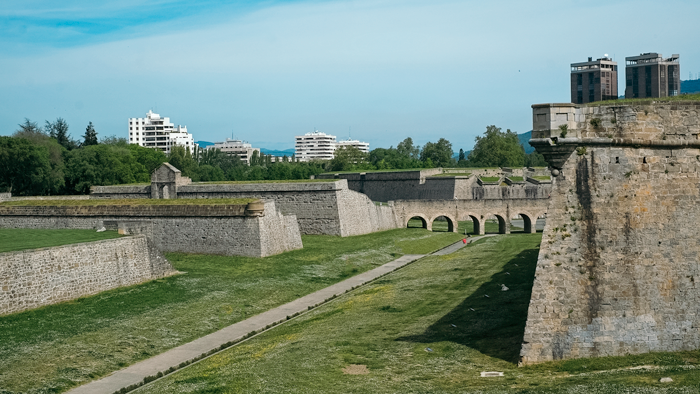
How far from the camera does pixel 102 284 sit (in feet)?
89.2

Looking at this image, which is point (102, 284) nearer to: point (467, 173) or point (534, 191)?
point (534, 191)

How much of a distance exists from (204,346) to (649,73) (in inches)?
1251

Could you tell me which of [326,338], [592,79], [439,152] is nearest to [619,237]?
[326,338]

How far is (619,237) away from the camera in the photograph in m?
14.8

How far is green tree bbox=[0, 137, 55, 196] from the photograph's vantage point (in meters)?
57.1

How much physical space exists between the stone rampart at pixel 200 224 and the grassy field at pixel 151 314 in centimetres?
94

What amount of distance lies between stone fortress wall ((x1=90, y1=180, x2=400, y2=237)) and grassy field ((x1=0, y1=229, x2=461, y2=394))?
20.6ft

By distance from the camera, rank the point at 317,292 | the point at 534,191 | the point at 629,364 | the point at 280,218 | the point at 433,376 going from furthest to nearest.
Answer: the point at 534,191
the point at 280,218
the point at 317,292
the point at 433,376
the point at 629,364

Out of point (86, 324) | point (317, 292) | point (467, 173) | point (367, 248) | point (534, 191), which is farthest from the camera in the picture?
point (467, 173)

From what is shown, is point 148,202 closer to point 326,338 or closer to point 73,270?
point 73,270

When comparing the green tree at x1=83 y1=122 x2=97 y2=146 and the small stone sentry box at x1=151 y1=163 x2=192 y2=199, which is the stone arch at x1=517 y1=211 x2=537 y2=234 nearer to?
the small stone sentry box at x1=151 y1=163 x2=192 y2=199

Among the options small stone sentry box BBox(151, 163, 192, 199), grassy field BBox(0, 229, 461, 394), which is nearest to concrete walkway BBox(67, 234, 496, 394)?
grassy field BBox(0, 229, 461, 394)

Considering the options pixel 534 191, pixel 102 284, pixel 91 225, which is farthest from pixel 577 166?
pixel 534 191

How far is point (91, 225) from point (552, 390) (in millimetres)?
31631
